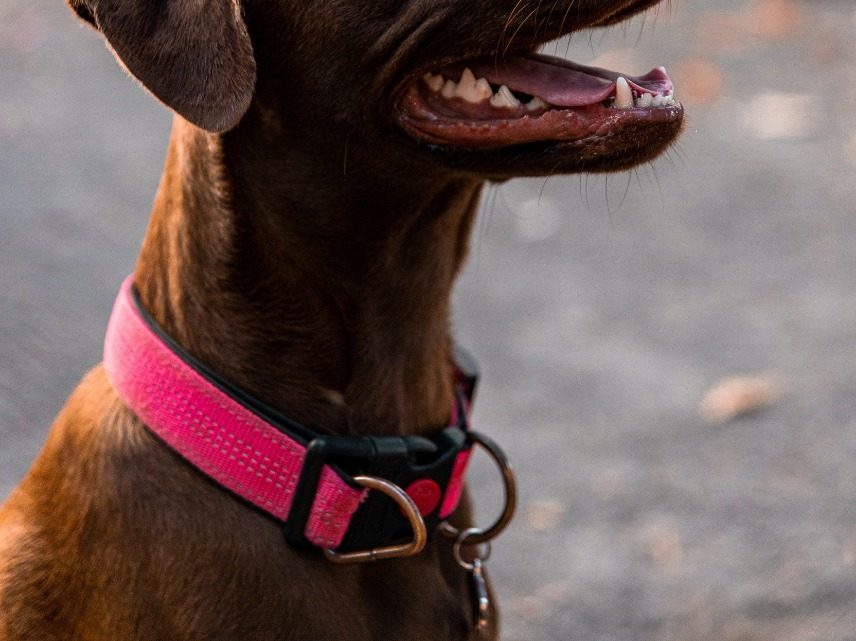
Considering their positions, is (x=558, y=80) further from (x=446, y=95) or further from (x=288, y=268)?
(x=288, y=268)

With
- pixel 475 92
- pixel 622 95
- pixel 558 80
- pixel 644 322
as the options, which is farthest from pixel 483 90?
pixel 644 322

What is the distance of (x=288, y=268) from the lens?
2.55 metres

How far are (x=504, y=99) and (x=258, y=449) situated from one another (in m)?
0.84

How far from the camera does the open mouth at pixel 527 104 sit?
248 centimetres

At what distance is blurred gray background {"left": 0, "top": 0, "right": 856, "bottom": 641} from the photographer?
425 cm

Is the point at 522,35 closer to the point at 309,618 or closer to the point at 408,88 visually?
the point at 408,88

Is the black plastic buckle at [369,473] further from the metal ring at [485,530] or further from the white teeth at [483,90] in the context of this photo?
the white teeth at [483,90]

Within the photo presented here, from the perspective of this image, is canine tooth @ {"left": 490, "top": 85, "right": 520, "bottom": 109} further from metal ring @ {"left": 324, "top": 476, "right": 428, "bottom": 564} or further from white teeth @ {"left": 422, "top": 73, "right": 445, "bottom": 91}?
metal ring @ {"left": 324, "top": 476, "right": 428, "bottom": 564}

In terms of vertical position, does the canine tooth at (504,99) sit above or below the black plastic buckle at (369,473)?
above

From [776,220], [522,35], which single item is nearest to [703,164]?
[776,220]

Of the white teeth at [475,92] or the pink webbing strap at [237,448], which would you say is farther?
the white teeth at [475,92]

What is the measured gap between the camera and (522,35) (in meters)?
2.49

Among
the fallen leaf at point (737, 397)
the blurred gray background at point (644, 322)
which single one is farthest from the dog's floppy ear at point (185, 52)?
the fallen leaf at point (737, 397)

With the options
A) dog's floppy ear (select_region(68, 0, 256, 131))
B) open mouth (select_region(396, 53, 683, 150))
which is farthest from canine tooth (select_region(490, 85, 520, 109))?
dog's floppy ear (select_region(68, 0, 256, 131))
